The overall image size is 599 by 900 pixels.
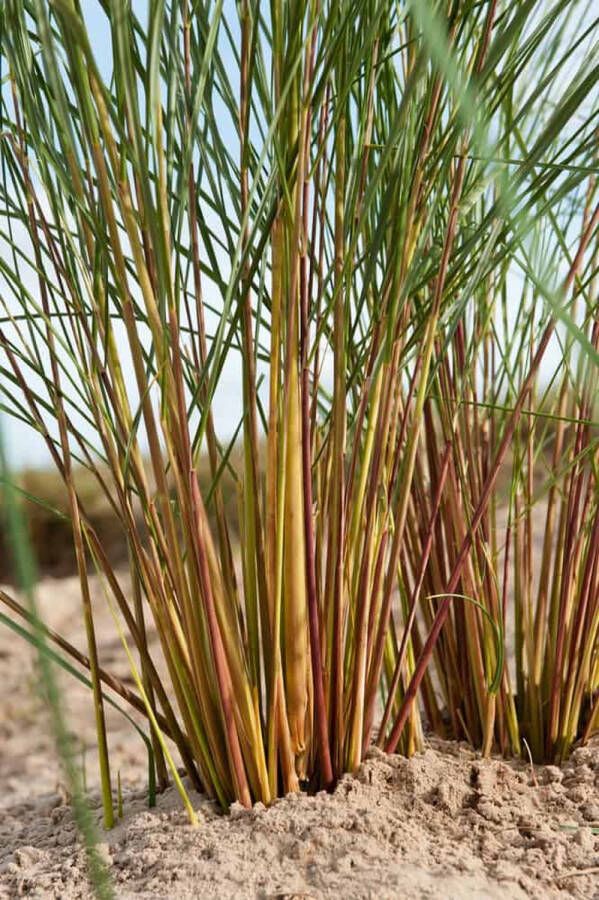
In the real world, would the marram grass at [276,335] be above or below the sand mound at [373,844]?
above

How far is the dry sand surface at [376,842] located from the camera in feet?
2.29

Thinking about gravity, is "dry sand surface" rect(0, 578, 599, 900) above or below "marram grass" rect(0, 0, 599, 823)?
below

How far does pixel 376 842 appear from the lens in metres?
0.73

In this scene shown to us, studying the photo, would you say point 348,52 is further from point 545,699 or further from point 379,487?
point 545,699

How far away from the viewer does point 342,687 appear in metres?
0.81

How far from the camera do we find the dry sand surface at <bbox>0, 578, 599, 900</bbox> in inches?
27.5

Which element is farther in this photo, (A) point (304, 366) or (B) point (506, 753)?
(B) point (506, 753)

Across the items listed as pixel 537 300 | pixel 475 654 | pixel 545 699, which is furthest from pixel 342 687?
pixel 537 300

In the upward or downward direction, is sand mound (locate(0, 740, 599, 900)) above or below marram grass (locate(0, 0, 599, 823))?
below

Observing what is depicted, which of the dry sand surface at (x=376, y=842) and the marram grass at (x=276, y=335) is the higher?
the marram grass at (x=276, y=335)

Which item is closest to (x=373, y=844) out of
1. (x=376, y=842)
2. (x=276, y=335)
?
(x=376, y=842)

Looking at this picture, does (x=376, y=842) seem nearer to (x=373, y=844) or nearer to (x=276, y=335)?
(x=373, y=844)

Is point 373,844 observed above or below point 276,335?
below

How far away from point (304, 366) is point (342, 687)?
11.1 inches
